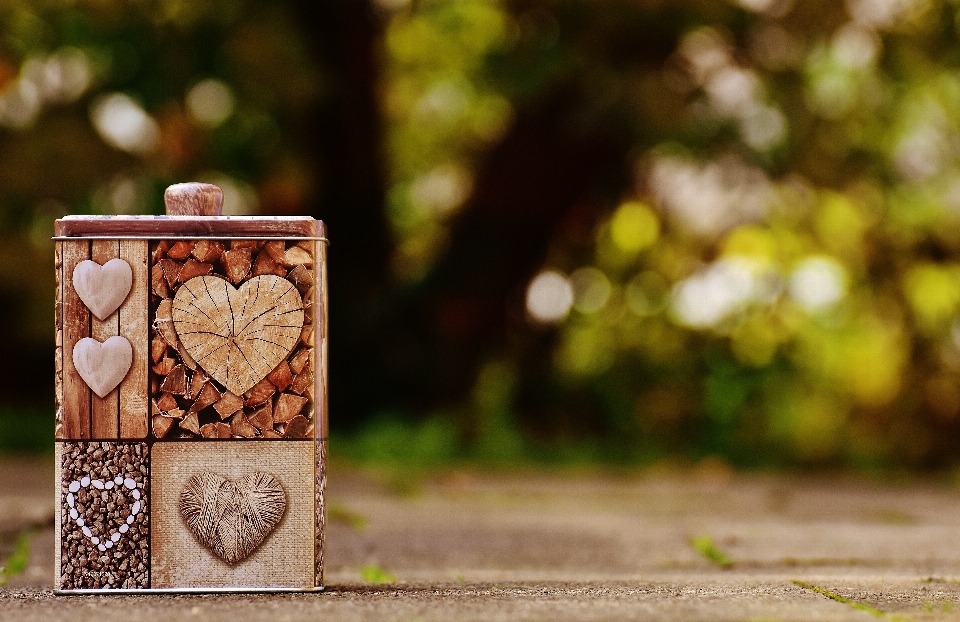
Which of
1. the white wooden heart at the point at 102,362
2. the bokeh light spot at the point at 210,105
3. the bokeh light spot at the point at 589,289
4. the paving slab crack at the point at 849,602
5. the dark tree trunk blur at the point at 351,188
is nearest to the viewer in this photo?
the paving slab crack at the point at 849,602

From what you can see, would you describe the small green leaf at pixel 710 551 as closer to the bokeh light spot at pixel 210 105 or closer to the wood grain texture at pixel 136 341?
the wood grain texture at pixel 136 341

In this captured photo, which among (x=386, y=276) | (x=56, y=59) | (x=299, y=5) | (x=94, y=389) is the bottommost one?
(x=94, y=389)

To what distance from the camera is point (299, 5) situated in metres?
5.45

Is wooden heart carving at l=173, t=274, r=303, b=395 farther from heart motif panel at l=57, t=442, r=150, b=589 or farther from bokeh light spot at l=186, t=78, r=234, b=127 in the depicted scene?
bokeh light spot at l=186, t=78, r=234, b=127

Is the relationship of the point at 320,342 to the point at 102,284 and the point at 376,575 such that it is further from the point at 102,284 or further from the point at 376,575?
the point at 376,575

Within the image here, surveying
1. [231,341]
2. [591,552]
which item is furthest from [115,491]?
[591,552]

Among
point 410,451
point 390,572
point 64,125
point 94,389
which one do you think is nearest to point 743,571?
point 390,572

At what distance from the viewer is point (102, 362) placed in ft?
5.58

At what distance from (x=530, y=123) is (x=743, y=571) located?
3798 millimetres

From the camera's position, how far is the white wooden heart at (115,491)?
1705 millimetres

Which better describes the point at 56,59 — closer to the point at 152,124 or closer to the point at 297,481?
the point at 152,124

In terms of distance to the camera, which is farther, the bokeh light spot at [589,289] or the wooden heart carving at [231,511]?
the bokeh light spot at [589,289]

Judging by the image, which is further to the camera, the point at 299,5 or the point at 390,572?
the point at 299,5

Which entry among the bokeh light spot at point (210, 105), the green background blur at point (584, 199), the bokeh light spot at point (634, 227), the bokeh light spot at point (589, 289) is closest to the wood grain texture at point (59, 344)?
the green background blur at point (584, 199)
